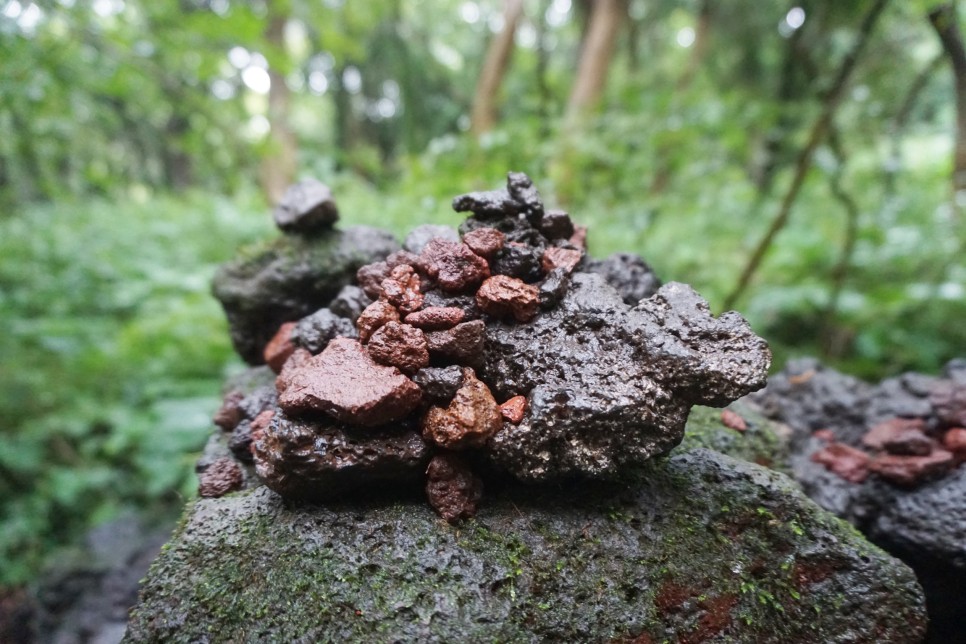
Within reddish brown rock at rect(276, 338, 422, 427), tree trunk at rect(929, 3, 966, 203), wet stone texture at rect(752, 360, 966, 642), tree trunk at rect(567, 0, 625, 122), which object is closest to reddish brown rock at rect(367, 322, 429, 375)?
reddish brown rock at rect(276, 338, 422, 427)

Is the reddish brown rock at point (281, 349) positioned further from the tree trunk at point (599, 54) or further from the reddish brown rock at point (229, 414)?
the tree trunk at point (599, 54)

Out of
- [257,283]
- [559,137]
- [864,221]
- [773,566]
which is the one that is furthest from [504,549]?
[864,221]

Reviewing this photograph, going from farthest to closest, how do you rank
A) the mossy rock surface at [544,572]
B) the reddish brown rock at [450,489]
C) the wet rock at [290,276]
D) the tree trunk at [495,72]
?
the tree trunk at [495,72], the wet rock at [290,276], the reddish brown rock at [450,489], the mossy rock surface at [544,572]

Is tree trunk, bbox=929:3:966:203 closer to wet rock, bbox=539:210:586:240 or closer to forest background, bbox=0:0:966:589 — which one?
forest background, bbox=0:0:966:589

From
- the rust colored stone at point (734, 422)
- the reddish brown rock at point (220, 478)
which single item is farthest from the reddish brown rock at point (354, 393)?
the rust colored stone at point (734, 422)

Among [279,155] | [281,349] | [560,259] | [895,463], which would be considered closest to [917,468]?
[895,463]

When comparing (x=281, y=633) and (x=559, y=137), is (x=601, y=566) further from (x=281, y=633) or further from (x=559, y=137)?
(x=559, y=137)

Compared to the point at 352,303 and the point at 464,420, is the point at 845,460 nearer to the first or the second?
the point at 464,420
